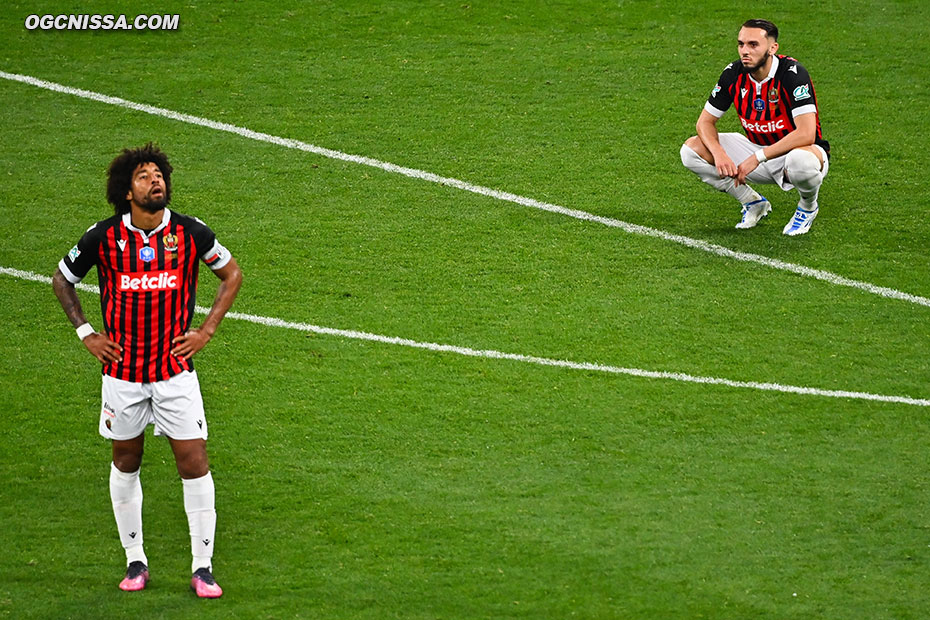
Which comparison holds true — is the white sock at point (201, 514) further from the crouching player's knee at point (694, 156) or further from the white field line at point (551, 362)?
the crouching player's knee at point (694, 156)

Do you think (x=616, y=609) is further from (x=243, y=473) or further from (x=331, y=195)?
(x=331, y=195)

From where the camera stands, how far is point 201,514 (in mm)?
5316

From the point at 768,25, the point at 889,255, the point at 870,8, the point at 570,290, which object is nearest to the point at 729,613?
the point at 570,290

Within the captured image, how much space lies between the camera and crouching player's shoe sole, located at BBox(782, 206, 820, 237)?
873cm

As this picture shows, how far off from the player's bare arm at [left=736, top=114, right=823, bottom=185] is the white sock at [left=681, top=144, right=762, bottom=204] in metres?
0.36

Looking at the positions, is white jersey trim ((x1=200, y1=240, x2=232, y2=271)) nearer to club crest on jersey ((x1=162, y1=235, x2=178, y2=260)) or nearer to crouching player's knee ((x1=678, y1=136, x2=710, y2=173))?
club crest on jersey ((x1=162, y1=235, x2=178, y2=260))

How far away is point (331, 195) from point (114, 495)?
424cm

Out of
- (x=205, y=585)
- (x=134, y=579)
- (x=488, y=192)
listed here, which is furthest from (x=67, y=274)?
(x=488, y=192)

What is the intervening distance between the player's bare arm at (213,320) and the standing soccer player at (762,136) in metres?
4.02

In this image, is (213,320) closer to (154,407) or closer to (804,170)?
(154,407)

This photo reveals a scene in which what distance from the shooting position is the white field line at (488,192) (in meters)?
8.14

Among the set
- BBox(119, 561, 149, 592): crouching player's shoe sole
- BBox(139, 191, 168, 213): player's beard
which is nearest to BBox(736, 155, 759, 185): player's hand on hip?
BBox(139, 191, 168, 213): player's beard

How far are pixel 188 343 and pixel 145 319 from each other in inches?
8.0

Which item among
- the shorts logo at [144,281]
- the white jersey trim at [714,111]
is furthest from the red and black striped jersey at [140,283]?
the white jersey trim at [714,111]
